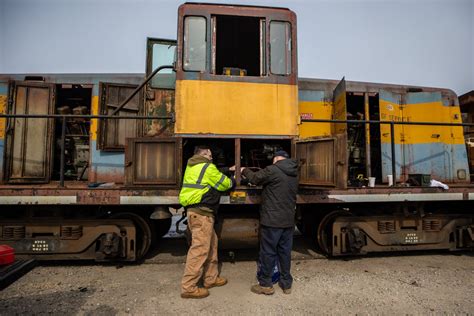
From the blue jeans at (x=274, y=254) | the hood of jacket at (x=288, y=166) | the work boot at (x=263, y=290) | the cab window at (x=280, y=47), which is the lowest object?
the work boot at (x=263, y=290)

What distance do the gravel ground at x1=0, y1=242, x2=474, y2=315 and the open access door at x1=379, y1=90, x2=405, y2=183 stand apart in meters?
1.71

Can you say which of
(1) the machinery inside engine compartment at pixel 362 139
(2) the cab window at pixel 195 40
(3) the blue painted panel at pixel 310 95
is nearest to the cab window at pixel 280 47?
(2) the cab window at pixel 195 40

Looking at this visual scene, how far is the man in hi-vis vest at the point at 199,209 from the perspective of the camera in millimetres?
3090

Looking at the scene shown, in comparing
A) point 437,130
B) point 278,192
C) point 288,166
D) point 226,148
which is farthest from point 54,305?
point 437,130

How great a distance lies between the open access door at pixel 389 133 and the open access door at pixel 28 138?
6.16 metres

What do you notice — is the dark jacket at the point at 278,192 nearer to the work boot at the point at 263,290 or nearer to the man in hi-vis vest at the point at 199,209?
the man in hi-vis vest at the point at 199,209

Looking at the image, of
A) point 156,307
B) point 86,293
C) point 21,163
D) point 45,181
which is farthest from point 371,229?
point 21,163

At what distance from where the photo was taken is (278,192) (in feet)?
10.6

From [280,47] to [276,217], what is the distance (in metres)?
2.41

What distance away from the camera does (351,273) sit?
3.77 m

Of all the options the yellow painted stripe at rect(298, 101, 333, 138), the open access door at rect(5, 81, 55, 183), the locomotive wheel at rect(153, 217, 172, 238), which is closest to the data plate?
the locomotive wheel at rect(153, 217, 172, 238)

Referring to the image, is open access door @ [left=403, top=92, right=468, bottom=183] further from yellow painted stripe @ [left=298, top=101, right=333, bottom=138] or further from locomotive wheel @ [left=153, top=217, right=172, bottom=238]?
locomotive wheel @ [left=153, top=217, right=172, bottom=238]

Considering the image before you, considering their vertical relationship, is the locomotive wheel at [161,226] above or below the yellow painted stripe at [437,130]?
below

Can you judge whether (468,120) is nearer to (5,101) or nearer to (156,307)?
(156,307)
